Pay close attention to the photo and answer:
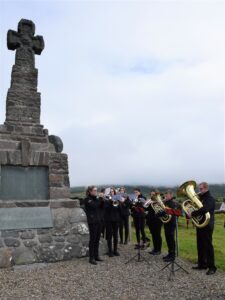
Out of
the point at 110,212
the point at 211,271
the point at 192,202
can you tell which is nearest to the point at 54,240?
the point at 110,212

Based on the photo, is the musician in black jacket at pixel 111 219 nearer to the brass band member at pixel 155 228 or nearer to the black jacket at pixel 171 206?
the brass band member at pixel 155 228

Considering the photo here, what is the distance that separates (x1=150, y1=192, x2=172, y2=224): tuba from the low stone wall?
2034 millimetres

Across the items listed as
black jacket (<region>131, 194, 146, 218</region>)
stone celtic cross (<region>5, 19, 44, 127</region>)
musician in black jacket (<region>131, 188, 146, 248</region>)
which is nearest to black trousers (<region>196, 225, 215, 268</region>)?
musician in black jacket (<region>131, 188, 146, 248</region>)

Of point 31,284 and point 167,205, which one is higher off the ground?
point 167,205

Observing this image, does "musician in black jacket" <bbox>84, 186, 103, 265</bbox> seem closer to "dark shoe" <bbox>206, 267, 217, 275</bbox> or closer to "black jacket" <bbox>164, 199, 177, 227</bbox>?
"black jacket" <bbox>164, 199, 177, 227</bbox>

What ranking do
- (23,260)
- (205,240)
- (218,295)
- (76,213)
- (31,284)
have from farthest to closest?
(76,213)
(23,260)
(205,240)
(31,284)
(218,295)

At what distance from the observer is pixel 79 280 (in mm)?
7582

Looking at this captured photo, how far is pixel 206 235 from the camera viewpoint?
28.3ft

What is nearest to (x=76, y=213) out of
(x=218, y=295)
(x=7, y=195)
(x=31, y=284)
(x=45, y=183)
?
(x=45, y=183)

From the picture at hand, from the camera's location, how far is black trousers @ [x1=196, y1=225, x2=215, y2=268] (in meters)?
8.47

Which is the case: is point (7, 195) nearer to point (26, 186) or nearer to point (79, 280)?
point (26, 186)

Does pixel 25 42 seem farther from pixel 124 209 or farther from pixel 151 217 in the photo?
pixel 151 217

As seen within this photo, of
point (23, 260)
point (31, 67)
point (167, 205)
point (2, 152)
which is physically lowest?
point (23, 260)

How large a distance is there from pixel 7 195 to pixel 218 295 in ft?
19.8
